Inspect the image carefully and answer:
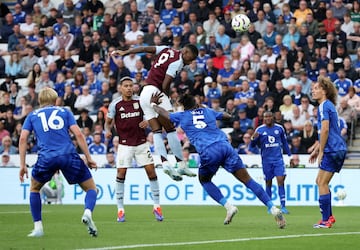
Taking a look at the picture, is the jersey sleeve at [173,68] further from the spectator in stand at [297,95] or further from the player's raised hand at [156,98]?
the spectator in stand at [297,95]

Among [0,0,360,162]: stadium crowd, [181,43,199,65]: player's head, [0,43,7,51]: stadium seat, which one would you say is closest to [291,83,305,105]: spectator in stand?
[0,0,360,162]: stadium crowd

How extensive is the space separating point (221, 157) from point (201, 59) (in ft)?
51.0

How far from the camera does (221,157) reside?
52.8ft

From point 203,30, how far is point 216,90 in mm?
2921

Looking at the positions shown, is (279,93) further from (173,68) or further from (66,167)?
(66,167)

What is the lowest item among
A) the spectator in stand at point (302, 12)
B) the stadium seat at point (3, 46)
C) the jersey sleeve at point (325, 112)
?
the jersey sleeve at point (325, 112)

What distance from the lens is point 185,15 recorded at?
33250 mm

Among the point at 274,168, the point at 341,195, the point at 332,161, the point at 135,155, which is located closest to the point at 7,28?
the point at 341,195

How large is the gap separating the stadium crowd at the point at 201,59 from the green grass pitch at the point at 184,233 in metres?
8.54

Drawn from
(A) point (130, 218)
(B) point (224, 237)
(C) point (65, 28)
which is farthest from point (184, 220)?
(C) point (65, 28)

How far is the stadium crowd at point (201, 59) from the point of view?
28922mm

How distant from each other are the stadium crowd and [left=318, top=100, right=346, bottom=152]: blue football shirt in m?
11.3

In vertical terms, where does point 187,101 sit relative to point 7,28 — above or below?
below

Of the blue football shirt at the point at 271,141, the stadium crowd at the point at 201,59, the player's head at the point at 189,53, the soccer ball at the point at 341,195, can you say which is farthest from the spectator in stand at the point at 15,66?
the player's head at the point at 189,53
